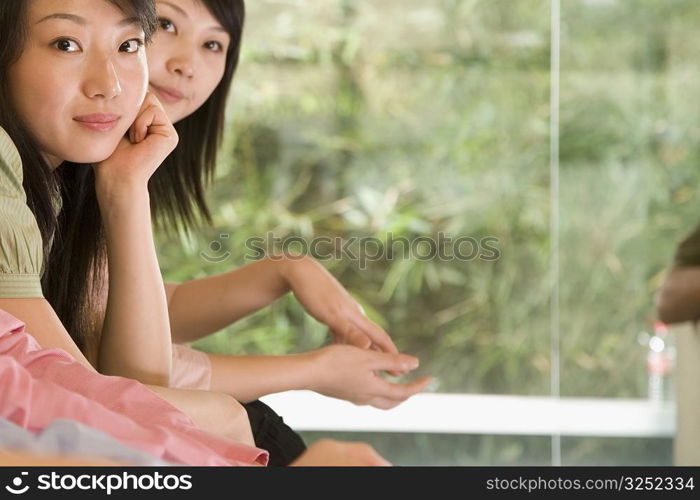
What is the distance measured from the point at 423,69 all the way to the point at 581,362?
978 mm

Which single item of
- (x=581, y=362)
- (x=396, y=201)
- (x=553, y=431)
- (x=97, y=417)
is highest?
(x=97, y=417)

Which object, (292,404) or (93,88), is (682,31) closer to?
(292,404)

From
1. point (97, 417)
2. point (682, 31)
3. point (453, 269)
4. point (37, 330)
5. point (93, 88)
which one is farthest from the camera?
point (453, 269)

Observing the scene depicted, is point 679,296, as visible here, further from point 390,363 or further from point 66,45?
point 66,45

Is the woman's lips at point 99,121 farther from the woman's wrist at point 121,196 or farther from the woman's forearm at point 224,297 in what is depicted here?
the woman's forearm at point 224,297

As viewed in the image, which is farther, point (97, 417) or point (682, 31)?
point (682, 31)

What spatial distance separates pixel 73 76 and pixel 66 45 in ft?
0.11

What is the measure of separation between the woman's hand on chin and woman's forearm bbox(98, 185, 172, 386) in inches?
0.5

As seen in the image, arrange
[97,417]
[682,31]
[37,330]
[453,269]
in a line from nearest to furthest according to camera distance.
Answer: [97,417] → [37,330] → [682,31] → [453,269]

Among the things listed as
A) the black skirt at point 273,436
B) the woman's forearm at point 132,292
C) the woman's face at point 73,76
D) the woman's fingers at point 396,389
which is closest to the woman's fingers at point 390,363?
the woman's fingers at point 396,389

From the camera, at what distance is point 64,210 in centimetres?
118

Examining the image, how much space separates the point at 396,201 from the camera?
9.84 ft

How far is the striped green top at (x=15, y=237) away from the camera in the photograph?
0.90m

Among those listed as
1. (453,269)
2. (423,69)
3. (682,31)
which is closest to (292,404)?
(453,269)
